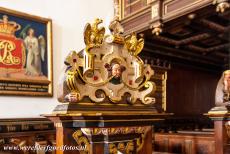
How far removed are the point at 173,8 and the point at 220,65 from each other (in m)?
3.95

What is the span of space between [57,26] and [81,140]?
3.00 m

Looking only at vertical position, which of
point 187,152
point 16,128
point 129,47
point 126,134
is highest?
point 129,47

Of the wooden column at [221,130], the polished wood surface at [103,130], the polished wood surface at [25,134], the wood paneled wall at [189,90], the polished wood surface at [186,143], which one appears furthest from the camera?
the wood paneled wall at [189,90]

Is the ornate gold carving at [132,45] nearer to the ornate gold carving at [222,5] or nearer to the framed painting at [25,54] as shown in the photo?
the ornate gold carving at [222,5]

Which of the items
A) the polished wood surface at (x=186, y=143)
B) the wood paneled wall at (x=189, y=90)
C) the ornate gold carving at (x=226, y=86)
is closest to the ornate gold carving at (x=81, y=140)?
the ornate gold carving at (x=226, y=86)

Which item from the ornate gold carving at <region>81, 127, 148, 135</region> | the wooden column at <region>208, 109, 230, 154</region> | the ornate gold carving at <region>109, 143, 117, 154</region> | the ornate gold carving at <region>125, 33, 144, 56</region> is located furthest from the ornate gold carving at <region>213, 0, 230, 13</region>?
the ornate gold carving at <region>109, 143, 117, 154</region>

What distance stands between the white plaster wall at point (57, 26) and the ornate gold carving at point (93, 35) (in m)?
1.83

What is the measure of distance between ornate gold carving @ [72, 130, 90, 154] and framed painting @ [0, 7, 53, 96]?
2.31m

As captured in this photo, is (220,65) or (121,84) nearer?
(121,84)

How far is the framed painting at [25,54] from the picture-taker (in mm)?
3992

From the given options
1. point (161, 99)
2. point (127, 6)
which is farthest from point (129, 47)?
point (161, 99)

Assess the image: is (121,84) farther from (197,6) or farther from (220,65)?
(220,65)

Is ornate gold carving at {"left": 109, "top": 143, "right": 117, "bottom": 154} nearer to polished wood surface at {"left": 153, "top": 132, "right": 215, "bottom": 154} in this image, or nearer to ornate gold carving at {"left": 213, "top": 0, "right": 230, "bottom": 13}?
polished wood surface at {"left": 153, "top": 132, "right": 215, "bottom": 154}

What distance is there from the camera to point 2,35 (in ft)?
13.1
